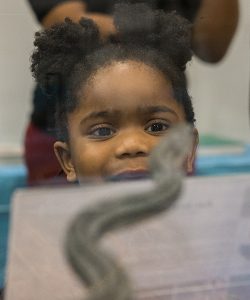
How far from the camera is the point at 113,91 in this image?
38 centimetres

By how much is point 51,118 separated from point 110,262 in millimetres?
265

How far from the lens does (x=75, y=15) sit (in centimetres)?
47

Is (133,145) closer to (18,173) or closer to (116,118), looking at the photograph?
(116,118)

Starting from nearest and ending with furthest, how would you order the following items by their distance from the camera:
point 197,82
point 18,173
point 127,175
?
point 127,175, point 18,173, point 197,82

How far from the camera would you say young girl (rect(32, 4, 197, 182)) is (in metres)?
0.36

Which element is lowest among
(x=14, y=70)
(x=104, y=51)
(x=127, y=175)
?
(x=127, y=175)

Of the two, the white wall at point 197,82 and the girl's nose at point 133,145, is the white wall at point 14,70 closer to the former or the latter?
the white wall at point 197,82

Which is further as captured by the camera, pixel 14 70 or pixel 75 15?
pixel 14 70

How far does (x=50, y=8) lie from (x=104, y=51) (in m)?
0.14

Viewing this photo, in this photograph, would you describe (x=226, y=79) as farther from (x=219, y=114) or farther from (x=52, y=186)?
(x=52, y=186)

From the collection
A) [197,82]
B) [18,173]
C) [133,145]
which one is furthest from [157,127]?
[197,82]

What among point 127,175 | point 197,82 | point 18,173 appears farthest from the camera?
point 197,82

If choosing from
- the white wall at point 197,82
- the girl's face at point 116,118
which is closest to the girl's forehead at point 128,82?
the girl's face at point 116,118

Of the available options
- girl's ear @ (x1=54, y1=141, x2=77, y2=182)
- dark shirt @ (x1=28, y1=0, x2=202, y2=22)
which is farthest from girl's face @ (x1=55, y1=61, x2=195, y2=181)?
dark shirt @ (x1=28, y1=0, x2=202, y2=22)
